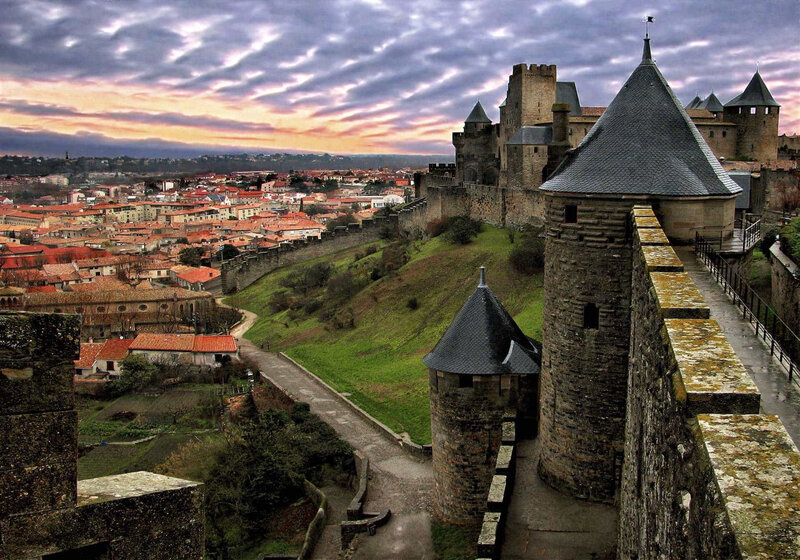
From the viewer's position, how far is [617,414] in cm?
1023

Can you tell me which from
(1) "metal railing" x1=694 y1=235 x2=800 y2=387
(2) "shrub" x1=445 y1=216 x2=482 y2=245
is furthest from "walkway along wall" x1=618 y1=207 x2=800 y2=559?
(2) "shrub" x1=445 y1=216 x2=482 y2=245

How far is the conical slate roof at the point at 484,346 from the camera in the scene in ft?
43.4

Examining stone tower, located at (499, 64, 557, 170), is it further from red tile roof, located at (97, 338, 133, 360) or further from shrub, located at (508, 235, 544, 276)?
red tile roof, located at (97, 338, 133, 360)

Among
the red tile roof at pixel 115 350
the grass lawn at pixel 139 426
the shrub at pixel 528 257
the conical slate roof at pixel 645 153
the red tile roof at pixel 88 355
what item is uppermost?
the conical slate roof at pixel 645 153

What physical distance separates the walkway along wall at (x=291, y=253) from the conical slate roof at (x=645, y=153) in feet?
145

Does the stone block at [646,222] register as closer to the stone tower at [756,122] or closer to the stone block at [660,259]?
the stone block at [660,259]

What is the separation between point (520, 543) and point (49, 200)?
185 metres

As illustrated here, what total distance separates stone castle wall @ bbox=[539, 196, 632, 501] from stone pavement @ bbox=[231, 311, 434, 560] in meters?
4.50

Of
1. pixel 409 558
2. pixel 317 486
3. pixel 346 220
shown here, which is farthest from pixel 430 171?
pixel 409 558

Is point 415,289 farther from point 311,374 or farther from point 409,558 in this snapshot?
point 409,558

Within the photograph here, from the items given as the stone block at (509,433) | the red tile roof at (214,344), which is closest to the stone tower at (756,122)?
the red tile roof at (214,344)

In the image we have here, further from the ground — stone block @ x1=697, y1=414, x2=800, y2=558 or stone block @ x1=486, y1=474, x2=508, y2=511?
stone block @ x1=697, y1=414, x2=800, y2=558

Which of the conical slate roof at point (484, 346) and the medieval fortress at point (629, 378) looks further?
the conical slate roof at point (484, 346)

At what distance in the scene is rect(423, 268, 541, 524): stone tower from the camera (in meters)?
13.2
